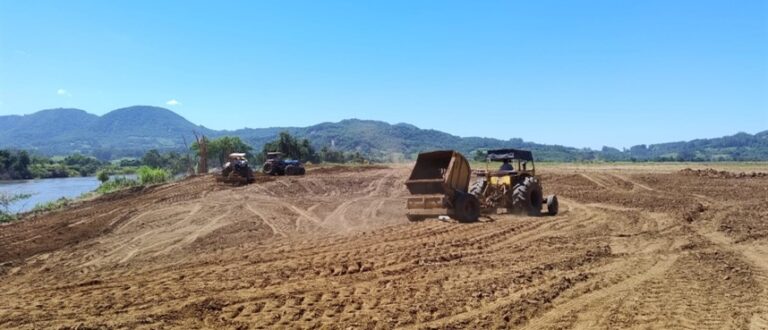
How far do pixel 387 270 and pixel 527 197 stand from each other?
27.8 feet

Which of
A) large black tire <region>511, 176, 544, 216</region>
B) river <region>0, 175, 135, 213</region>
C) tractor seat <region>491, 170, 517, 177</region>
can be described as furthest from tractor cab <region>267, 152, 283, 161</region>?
large black tire <region>511, 176, 544, 216</region>

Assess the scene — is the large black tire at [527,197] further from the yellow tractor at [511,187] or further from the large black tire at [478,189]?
the large black tire at [478,189]

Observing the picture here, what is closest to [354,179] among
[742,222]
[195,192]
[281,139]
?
[195,192]

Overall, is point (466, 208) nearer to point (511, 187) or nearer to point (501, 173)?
point (511, 187)

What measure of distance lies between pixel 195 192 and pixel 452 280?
19121 millimetres

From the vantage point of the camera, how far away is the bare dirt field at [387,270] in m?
5.95

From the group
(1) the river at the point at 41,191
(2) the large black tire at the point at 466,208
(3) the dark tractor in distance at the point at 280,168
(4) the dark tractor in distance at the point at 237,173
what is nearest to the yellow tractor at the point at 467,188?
(2) the large black tire at the point at 466,208

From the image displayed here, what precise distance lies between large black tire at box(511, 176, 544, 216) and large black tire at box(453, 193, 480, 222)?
4.84ft

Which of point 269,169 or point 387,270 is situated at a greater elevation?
point 269,169

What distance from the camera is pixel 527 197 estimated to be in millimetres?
15305

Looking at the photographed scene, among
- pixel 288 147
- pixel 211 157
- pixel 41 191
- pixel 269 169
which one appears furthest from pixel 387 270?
pixel 211 157

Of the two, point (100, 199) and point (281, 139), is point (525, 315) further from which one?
point (281, 139)

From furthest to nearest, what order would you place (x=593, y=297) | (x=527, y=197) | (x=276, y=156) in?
1. (x=276, y=156)
2. (x=527, y=197)
3. (x=593, y=297)

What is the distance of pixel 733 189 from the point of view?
2373cm
